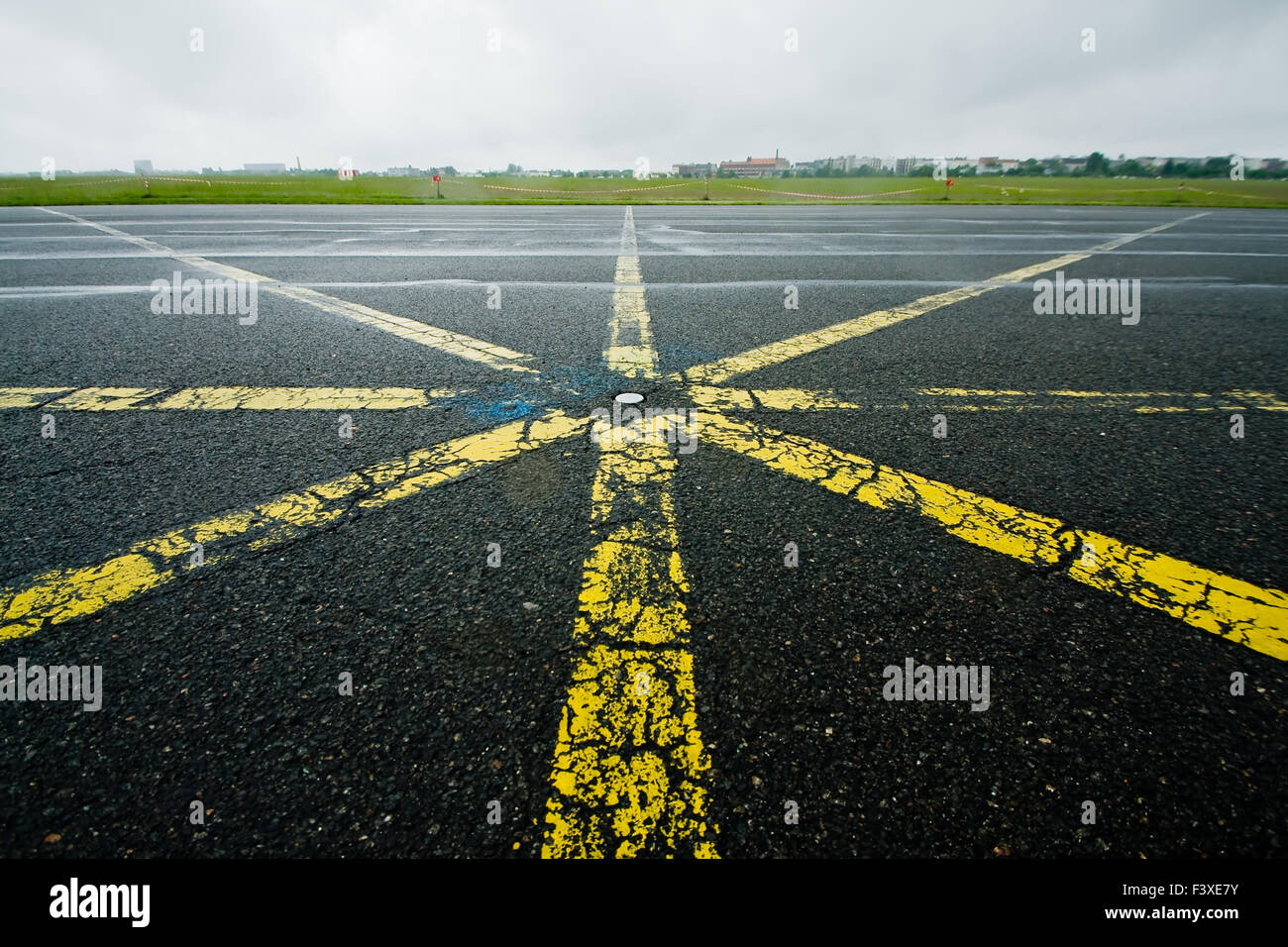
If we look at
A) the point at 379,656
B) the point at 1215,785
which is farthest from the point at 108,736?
the point at 1215,785

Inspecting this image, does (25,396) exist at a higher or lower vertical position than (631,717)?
higher

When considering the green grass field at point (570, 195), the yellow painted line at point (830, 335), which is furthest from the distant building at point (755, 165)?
the yellow painted line at point (830, 335)

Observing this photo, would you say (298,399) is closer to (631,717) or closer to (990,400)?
(631,717)

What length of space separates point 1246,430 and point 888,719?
269 centimetres

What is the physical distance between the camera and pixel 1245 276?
255 inches

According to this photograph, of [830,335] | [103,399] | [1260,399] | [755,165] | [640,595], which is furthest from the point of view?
[755,165]

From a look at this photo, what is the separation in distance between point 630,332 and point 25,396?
329 centimetres

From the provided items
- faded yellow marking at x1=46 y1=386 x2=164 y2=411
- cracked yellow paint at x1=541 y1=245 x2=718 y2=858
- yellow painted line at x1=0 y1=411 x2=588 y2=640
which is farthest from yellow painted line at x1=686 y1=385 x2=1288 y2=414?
faded yellow marking at x1=46 y1=386 x2=164 y2=411

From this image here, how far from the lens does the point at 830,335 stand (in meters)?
4.18

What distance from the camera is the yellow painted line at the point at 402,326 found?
3.66 metres

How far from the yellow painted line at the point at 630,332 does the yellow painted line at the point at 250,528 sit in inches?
34.6

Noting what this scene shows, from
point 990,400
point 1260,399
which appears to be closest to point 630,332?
point 990,400

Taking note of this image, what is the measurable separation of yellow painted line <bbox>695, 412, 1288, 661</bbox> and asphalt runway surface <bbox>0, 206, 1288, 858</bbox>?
14mm

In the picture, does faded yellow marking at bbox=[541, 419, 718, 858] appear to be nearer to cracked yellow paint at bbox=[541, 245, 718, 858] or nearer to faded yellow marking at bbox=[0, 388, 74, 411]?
cracked yellow paint at bbox=[541, 245, 718, 858]
